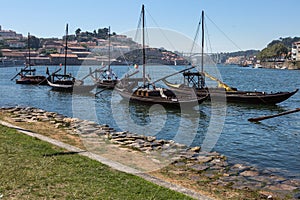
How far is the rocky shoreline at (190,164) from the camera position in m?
11.0

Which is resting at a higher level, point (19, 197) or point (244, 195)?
point (19, 197)

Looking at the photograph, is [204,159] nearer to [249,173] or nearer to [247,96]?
[249,173]

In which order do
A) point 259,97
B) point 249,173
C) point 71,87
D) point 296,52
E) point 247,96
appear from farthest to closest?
1. point 296,52
2. point 71,87
3. point 247,96
4. point 259,97
5. point 249,173

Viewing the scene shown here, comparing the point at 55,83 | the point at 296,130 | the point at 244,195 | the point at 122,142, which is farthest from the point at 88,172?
the point at 55,83

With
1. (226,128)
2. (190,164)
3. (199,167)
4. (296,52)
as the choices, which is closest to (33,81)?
(226,128)

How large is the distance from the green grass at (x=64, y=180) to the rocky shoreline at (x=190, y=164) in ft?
8.14

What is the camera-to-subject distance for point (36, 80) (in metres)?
63.3

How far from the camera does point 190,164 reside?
43.0 feet

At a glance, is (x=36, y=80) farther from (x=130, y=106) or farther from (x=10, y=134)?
(x=10, y=134)

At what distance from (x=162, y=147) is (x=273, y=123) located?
1292 cm

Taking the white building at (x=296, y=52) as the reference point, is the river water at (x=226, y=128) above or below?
below

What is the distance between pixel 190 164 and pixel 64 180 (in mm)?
6004

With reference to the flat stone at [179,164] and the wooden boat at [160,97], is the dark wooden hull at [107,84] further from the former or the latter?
the flat stone at [179,164]

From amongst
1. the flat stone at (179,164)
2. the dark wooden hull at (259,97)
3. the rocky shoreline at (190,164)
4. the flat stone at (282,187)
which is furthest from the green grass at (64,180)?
the dark wooden hull at (259,97)
